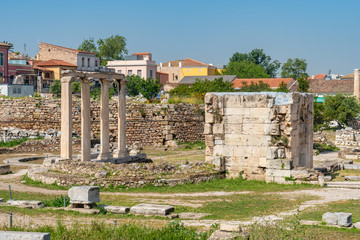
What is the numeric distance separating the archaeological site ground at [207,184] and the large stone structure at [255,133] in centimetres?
4

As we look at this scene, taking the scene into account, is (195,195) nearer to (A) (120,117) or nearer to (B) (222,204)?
(B) (222,204)

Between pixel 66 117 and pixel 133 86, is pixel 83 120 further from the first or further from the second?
pixel 133 86

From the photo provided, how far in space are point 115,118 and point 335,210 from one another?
25.2 metres

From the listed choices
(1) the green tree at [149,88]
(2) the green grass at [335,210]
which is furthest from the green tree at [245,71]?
(2) the green grass at [335,210]

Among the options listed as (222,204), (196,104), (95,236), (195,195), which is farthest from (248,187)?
(196,104)

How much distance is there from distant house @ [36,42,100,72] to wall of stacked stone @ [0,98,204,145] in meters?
31.5

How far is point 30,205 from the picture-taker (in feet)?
50.4

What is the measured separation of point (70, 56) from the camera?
230 ft

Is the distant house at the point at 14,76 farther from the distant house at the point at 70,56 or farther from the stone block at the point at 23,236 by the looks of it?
the stone block at the point at 23,236

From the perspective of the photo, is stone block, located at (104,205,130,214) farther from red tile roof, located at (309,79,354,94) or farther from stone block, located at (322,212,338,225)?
red tile roof, located at (309,79,354,94)

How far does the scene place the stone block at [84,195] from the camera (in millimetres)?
14820

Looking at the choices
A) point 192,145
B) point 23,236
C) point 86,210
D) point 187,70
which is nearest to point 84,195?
point 86,210

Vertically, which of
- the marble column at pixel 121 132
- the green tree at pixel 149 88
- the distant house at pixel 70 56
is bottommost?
the marble column at pixel 121 132

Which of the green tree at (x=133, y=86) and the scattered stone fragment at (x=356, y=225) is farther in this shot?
the green tree at (x=133, y=86)
